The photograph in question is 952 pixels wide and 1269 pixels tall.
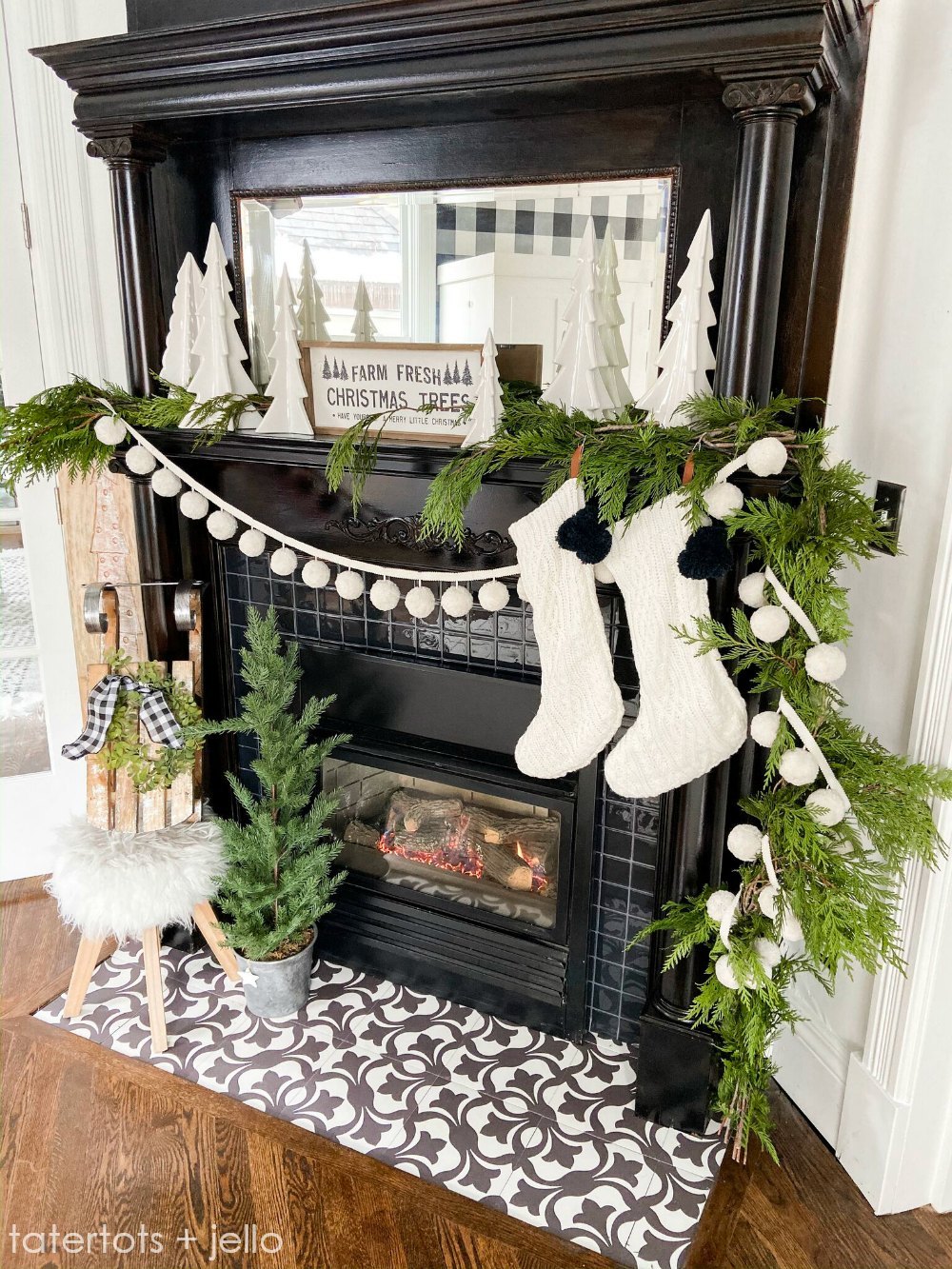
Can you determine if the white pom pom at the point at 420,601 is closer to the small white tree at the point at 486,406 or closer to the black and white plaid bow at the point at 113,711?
the small white tree at the point at 486,406

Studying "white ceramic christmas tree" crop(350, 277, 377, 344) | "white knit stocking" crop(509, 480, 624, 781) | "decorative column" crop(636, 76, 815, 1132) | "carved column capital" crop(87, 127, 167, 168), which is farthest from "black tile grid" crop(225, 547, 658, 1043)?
"carved column capital" crop(87, 127, 167, 168)

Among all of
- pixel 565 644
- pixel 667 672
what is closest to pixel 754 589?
pixel 667 672

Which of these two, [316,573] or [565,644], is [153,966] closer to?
[316,573]

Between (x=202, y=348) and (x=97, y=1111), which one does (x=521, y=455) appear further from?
(x=97, y=1111)

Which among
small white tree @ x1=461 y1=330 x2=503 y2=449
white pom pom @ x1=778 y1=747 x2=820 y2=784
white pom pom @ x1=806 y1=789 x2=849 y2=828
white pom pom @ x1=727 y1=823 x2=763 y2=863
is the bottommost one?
white pom pom @ x1=727 y1=823 x2=763 y2=863

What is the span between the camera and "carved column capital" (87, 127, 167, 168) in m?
1.80

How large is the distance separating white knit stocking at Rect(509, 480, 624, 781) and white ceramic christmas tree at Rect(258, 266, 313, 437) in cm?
53

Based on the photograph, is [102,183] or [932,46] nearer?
[932,46]

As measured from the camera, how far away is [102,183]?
7.41ft

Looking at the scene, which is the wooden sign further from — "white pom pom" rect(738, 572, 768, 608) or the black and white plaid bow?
the black and white plaid bow

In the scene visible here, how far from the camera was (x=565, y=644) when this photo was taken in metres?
1.59

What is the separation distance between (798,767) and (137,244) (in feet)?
5.29

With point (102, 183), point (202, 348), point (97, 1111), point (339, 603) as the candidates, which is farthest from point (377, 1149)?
point (102, 183)

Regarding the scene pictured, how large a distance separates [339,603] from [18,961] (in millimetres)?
1273
